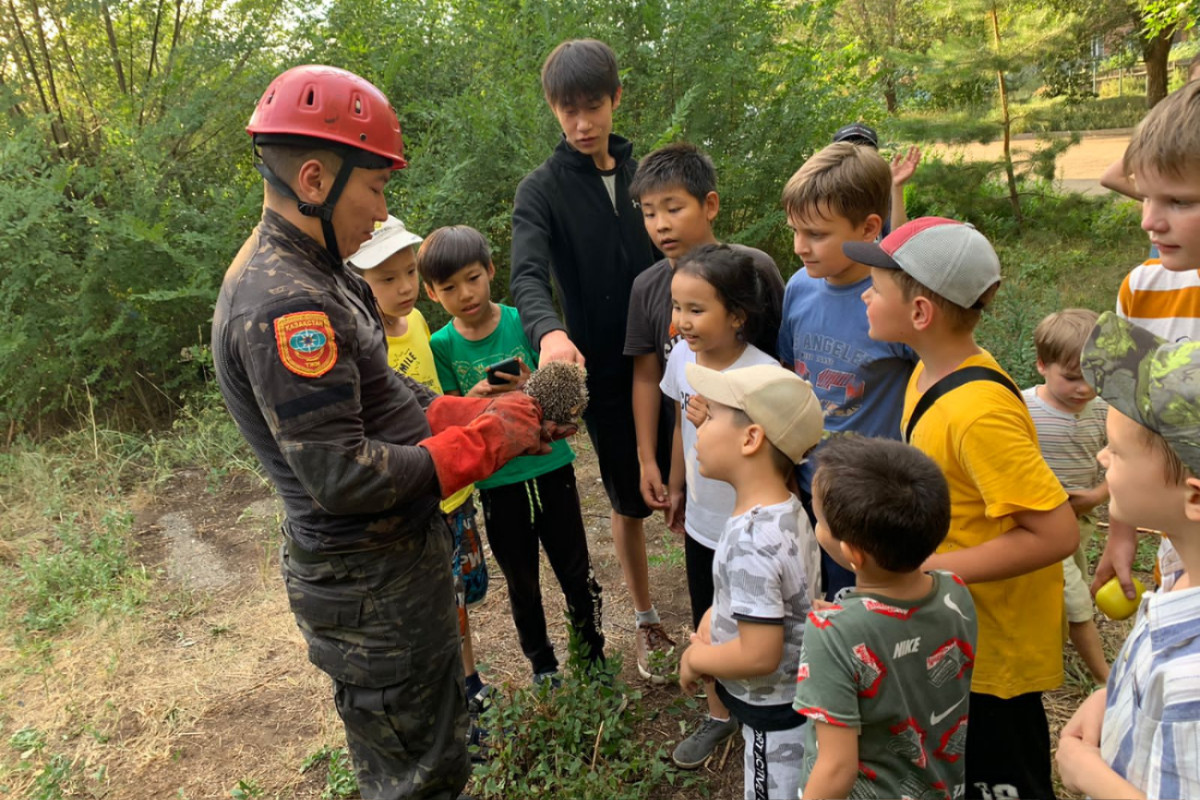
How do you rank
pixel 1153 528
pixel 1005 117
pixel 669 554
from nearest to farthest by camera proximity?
pixel 1153 528
pixel 669 554
pixel 1005 117

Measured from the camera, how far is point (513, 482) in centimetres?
306

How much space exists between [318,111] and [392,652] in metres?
1.45

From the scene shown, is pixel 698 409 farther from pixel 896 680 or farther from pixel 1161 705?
pixel 1161 705

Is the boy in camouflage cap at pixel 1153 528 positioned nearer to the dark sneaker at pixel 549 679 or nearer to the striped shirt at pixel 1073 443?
the striped shirt at pixel 1073 443

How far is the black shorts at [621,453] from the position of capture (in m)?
3.38

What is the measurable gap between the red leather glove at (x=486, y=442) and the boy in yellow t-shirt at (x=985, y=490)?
101 centimetres

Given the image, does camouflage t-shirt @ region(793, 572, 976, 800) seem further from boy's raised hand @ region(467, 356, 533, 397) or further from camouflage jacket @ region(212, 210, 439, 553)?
boy's raised hand @ region(467, 356, 533, 397)

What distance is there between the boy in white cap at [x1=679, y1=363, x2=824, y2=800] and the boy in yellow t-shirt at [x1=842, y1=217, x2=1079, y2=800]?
13.1 inches

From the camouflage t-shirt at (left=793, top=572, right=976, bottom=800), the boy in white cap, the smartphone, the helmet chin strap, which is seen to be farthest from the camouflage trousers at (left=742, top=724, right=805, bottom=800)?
the helmet chin strap

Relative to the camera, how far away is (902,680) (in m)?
1.66

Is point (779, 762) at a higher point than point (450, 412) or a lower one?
lower

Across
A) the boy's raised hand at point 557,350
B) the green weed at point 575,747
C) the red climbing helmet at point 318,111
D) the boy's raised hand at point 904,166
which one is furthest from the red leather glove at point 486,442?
the boy's raised hand at point 904,166

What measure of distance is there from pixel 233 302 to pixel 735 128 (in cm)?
589

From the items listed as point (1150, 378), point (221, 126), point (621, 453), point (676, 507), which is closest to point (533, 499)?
point (621, 453)
